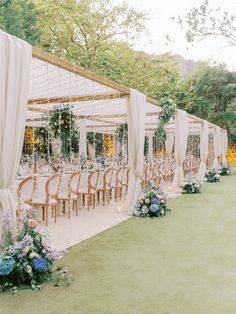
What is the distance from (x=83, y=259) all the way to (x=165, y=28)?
47.4ft

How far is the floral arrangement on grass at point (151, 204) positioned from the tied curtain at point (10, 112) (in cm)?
373

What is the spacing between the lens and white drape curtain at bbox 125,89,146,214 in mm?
8070

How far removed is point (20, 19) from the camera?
1870cm

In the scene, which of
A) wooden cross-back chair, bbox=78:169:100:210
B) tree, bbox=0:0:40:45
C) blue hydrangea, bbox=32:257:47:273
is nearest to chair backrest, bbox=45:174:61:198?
wooden cross-back chair, bbox=78:169:100:210

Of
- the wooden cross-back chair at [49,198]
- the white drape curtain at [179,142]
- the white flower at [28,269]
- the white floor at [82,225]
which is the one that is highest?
the white drape curtain at [179,142]

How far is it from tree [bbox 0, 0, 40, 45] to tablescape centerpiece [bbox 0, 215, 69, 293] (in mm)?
13927

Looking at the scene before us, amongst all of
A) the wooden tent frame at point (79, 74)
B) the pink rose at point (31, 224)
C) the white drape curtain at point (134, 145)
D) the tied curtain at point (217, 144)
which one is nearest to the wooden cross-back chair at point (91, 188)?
the white drape curtain at point (134, 145)

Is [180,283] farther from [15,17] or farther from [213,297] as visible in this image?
[15,17]

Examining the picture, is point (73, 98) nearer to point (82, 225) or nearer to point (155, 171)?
point (82, 225)

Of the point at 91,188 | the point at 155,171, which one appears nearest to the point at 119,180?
the point at 91,188

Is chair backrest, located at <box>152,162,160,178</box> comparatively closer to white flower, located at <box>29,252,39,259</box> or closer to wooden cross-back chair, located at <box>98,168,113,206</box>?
wooden cross-back chair, located at <box>98,168,113,206</box>

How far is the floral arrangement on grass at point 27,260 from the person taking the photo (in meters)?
3.93

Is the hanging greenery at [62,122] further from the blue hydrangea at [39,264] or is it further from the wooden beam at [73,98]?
the blue hydrangea at [39,264]

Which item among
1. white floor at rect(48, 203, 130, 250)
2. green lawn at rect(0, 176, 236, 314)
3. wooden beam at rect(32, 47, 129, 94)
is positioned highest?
wooden beam at rect(32, 47, 129, 94)
